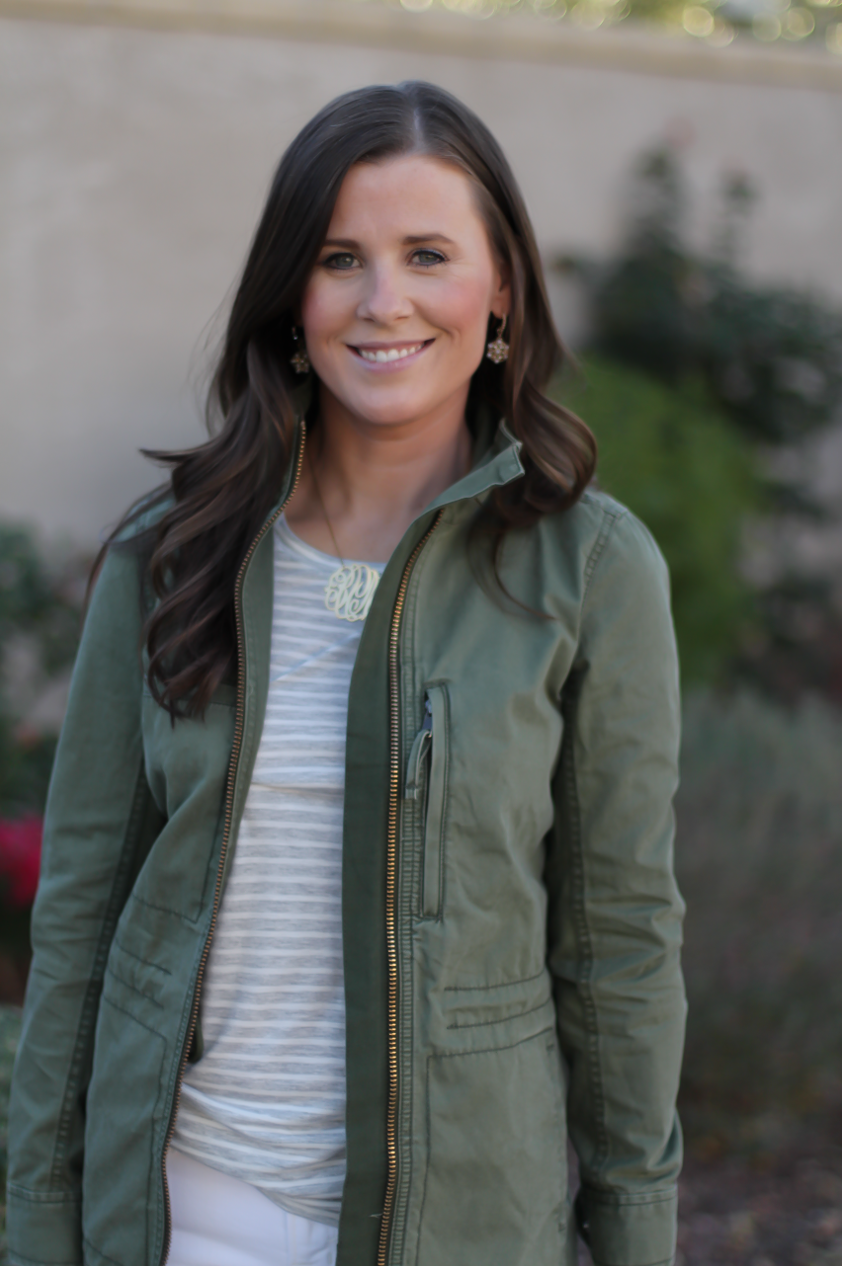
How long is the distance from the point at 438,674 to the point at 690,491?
424cm

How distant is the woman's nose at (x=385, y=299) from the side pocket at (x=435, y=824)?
1.94ft

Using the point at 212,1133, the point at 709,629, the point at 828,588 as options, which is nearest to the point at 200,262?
the point at 709,629

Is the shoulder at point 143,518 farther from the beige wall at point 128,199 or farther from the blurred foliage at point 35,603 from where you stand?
the beige wall at point 128,199

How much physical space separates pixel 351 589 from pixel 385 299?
0.43 meters

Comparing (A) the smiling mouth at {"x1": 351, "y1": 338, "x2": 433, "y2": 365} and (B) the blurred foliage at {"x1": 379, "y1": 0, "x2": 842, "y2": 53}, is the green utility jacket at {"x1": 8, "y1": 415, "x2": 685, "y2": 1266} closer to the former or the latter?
(A) the smiling mouth at {"x1": 351, "y1": 338, "x2": 433, "y2": 365}

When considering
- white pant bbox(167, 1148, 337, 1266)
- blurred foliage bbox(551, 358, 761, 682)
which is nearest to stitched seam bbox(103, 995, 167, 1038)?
white pant bbox(167, 1148, 337, 1266)

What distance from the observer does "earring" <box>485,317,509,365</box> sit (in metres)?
1.83

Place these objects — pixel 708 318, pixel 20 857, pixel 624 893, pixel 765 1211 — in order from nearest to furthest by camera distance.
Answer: pixel 624 893, pixel 765 1211, pixel 20 857, pixel 708 318

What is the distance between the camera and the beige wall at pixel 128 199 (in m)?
5.46

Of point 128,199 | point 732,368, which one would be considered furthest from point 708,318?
point 128,199

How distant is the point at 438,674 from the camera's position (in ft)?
5.15

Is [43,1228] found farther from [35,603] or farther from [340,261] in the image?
[35,603]

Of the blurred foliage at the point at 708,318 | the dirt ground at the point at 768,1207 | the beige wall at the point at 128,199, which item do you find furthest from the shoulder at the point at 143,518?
the blurred foliage at the point at 708,318

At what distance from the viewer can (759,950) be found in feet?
10.9
